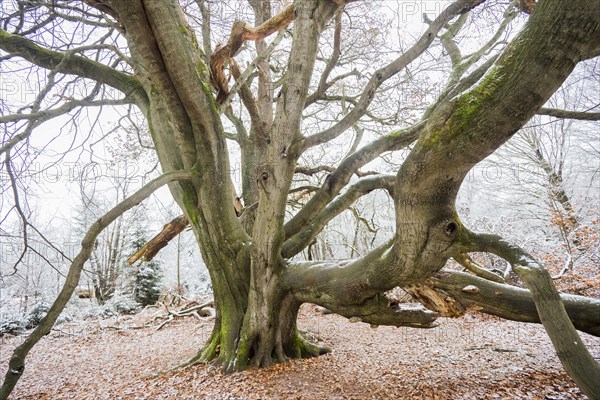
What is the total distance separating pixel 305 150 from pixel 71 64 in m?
3.32

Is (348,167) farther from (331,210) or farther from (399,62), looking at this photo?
(399,62)

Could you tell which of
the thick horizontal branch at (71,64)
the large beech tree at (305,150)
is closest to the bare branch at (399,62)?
the large beech tree at (305,150)

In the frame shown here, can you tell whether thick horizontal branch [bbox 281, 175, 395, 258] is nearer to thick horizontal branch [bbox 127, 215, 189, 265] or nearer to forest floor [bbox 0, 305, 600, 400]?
forest floor [bbox 0, 305, 600, 400]

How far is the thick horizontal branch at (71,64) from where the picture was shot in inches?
147

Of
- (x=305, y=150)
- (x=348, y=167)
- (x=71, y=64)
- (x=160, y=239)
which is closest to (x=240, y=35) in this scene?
(x=305, y=150)

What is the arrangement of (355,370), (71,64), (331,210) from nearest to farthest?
1. (355,370)
2. (71,64)
3. (331,210)

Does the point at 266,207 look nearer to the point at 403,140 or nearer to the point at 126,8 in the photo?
the point at 403,140

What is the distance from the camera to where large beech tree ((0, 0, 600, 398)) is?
176cm

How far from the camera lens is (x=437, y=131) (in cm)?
203

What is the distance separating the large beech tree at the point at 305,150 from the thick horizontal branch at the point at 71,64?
0.06 ft

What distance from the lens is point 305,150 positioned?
376 cm

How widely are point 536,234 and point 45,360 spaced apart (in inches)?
559

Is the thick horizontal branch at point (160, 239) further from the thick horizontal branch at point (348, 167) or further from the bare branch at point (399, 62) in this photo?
the bare branch at point (399, 62)

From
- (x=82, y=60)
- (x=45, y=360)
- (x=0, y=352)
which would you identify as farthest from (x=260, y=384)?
(x=0, y=352)
